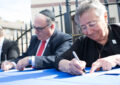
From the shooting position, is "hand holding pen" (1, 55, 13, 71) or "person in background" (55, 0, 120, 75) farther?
"hand holding pen" (1, 55, 13, 71)

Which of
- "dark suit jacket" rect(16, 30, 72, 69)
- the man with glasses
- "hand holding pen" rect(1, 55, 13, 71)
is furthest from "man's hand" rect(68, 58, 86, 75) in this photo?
"hand holding pen" rect(1, 55, 13, 71)

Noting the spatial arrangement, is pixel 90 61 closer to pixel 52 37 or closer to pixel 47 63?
pixel 47 63

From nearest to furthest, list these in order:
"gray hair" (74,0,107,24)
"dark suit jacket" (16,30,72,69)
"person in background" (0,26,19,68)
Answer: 1. "gray hair" (74,0,107,24)
2. "dark suit jacket" (16,30,72,69)
3. "person in background" (0,26,19,68)

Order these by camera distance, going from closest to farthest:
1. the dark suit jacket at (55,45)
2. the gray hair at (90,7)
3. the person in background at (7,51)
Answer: the gray hair at (90,7) → the dark suit jacket at (55,45) → the person in background at (7,51)

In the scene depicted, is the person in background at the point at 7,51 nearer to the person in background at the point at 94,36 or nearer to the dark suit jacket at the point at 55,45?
the dark suit jacket at the point at 55,45

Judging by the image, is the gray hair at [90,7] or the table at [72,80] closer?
the table at [72,80]

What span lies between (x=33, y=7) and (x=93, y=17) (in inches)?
587

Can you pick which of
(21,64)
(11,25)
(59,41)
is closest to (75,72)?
(21,64)

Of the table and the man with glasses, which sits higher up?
the man with glasses

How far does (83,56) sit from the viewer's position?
1961 mm

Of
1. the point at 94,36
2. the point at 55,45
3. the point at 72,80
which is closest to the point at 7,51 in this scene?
the point at 55,45

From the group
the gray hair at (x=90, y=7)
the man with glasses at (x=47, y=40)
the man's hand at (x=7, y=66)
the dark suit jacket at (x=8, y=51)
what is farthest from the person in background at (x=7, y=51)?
the gray hair at (x=90, y=7)

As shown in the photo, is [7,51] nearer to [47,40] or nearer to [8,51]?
[8,51]

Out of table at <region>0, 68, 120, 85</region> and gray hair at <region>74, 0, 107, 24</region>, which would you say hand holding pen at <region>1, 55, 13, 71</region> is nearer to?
table at <region>0, 68, 120, 85</region>
